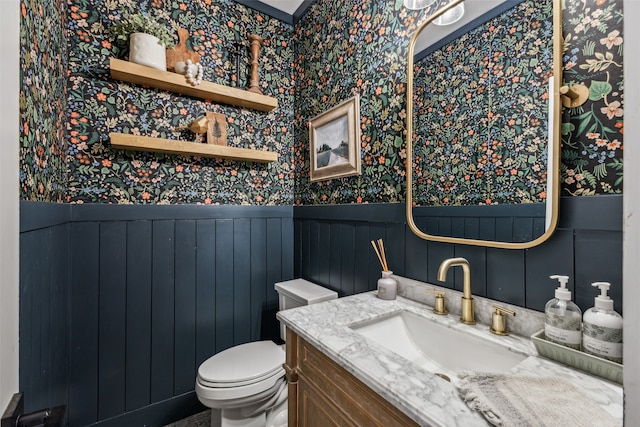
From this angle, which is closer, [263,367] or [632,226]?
[632,226]

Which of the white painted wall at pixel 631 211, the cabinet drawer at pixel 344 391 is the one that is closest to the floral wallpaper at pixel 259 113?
the white painted wall at pixel 631 211

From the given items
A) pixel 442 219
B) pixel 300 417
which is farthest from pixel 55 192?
pixel 442 219

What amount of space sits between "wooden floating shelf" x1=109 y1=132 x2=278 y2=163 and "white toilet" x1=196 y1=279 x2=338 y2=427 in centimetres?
91

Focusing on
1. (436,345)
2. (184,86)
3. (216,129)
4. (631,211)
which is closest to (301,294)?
(436,345)

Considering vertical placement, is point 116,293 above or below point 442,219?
below

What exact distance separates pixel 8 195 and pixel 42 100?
82 centimetres

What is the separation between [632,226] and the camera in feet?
0.88

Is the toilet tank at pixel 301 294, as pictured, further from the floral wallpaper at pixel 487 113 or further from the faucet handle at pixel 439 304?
the floral wallpaper at pixel 487 113

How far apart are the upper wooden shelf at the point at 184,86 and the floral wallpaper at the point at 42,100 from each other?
Result: 24 cm

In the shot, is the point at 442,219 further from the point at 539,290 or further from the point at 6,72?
the point at 6,72

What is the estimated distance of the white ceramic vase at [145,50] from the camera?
1471 millimetres

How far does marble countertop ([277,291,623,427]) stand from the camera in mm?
562

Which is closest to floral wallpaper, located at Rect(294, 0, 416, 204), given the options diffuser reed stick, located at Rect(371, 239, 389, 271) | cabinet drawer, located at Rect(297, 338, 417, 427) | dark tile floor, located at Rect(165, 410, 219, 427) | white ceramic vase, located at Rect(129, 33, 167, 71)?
diffuser reed stick, located at Rect(371, 239, 389, 271)

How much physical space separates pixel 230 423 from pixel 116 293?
90 cm
